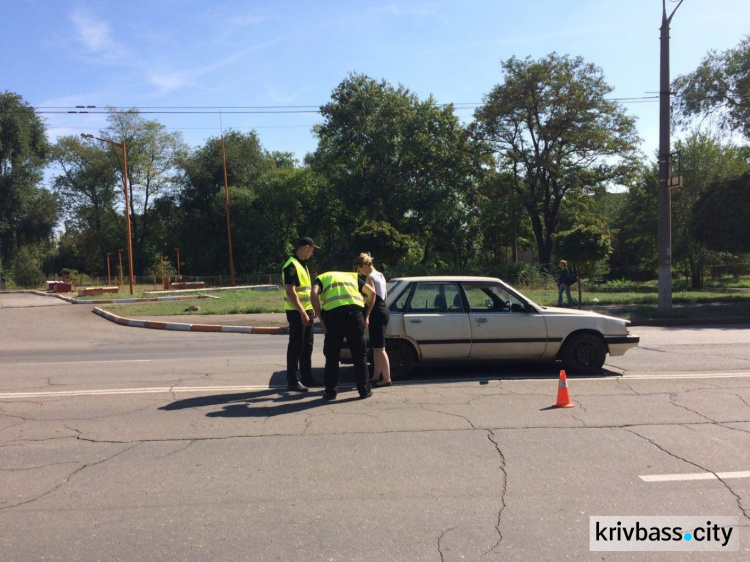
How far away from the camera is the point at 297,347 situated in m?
7.44

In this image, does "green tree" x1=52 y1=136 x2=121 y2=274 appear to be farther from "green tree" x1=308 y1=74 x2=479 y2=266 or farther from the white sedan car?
the white sedan car

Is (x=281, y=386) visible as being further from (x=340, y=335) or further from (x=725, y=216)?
(x=725, y=216)

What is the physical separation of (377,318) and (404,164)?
36699mm

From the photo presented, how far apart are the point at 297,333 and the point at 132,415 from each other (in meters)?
2.09

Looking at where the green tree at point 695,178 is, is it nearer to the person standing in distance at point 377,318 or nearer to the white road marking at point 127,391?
the person standing in distance at point 377,318

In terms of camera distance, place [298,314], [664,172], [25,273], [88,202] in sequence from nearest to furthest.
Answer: [298,314] < [664,172] < [25,273] < [88,202]

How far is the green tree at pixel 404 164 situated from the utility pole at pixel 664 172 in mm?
24100

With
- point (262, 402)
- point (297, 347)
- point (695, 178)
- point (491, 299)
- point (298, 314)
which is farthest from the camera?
point (695, 178)

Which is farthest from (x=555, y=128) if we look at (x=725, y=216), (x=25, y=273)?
(x=25, y=273)

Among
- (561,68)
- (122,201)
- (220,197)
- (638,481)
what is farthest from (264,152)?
(638,481)

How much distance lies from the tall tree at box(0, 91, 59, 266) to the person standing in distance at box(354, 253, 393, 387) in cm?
5858

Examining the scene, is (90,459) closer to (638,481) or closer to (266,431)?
(266,431)

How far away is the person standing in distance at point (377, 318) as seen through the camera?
294 inches

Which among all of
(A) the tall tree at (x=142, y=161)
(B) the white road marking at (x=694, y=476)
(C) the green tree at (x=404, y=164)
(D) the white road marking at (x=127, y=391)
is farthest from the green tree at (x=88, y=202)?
(B) the white road marking at (x=694, y=476)
